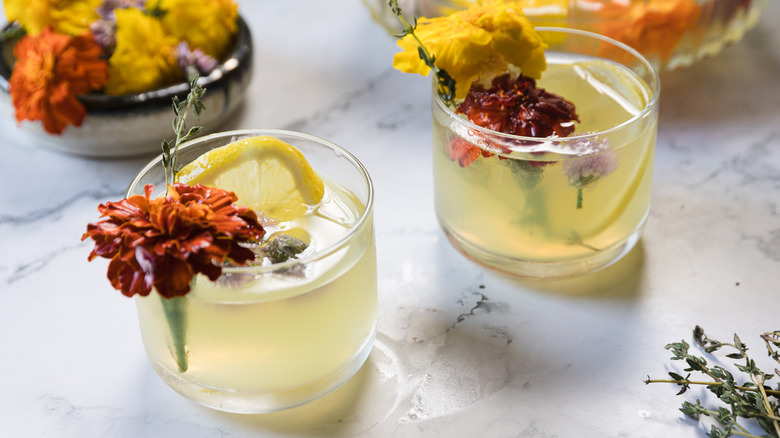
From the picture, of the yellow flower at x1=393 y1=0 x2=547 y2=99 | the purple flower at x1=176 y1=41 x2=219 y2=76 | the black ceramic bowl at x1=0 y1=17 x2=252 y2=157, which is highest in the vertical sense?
the yellow flower at x1=393 y1=0 x2=547 y2=99

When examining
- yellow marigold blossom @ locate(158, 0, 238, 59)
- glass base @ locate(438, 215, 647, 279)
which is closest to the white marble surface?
glass base @ locate(438, 215, 647, 279)

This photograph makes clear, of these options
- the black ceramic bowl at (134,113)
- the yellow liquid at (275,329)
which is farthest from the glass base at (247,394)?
the black ceramic bowl at (134,113)

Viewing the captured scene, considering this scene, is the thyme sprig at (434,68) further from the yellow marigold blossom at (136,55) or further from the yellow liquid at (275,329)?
the yellow marigold blossom at (136,55)

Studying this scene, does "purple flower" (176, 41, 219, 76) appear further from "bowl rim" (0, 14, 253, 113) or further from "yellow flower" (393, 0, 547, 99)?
"yellow flower" (393, 0, 547, 99)

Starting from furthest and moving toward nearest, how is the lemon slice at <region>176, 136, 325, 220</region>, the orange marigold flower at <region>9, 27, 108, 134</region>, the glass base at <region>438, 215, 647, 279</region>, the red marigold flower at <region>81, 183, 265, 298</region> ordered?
the orange marigold flower at <region>9, 27, 108, 134</region>
the glass base at <region>438, 215, 647, 279</region>
the lemon slice at <region>176, 136, 325, 220</region>
the red marigold flower at <region>81, 183, 265, 298</region>

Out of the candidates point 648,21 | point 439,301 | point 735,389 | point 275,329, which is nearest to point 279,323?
point 275,329

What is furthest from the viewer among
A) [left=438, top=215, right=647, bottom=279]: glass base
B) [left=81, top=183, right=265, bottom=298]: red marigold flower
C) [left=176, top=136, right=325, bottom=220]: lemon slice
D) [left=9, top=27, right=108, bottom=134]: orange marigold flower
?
[left=9, top=27, right=108, bottom=134]: orange marigold flower

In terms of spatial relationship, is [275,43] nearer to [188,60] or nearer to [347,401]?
[188,60]

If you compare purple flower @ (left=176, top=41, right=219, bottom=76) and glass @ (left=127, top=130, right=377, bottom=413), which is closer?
glass @ (left=127, top=130, right=377, bottom=413)
